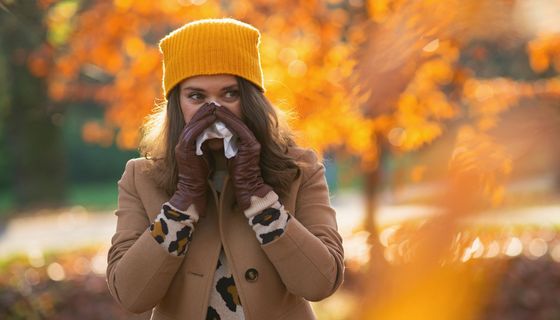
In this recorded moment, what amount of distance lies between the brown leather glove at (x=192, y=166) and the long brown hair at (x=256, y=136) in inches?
5.3

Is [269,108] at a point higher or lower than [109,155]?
lower

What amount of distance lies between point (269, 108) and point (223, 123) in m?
0.24

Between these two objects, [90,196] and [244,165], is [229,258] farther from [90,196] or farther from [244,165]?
[90,196]

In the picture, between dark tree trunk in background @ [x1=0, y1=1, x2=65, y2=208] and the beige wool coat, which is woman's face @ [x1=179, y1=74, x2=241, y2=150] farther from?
dark tree trunk in background @ [x1=0, y1=1, x2=65, y2=208]

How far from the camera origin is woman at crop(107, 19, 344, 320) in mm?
1859

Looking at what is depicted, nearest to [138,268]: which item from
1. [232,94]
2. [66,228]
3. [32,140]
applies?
[232,94]

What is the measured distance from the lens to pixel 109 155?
28266mm

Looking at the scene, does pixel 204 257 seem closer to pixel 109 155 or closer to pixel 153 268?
pixel 153 268

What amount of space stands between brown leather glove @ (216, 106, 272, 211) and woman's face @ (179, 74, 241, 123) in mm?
95

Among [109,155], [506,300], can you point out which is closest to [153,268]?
[506,300]

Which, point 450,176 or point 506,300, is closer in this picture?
point 450,176

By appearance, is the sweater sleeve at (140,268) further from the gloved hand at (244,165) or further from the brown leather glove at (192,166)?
the gloved hand at (244,165)

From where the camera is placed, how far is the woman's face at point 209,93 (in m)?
1.95

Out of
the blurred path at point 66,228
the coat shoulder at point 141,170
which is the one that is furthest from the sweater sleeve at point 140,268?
the blurred path at point 66,228
